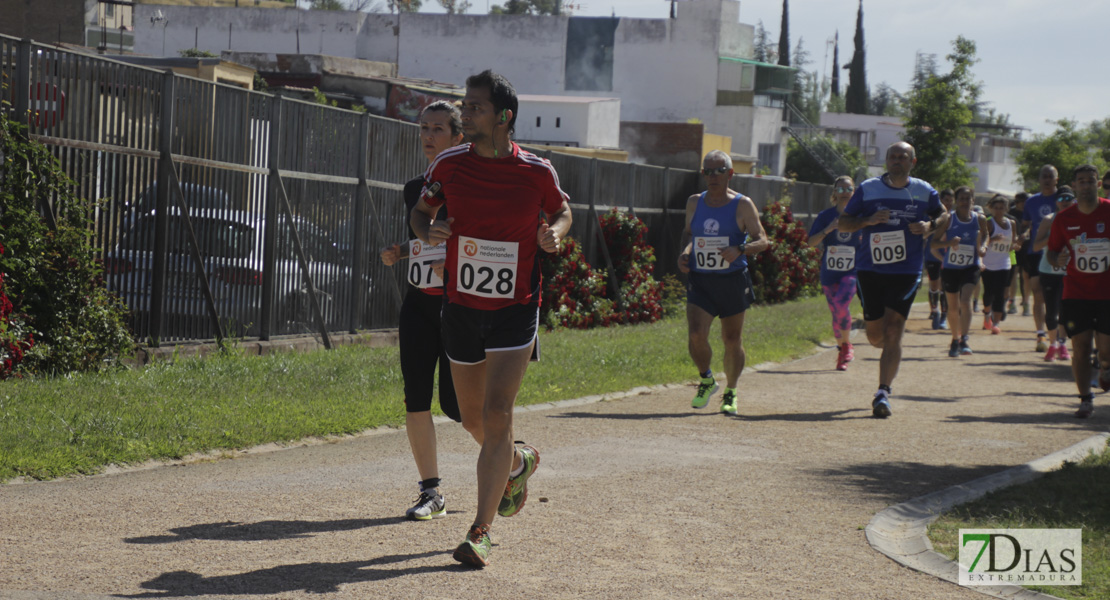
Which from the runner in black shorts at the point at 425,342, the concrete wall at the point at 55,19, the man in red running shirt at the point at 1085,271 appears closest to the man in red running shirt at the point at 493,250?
the runner in black shorts at the point at 425,342

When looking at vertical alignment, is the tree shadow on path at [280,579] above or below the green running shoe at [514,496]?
below

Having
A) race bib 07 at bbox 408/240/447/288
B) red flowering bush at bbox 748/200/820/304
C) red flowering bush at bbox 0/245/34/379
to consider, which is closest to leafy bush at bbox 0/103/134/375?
red flowering bush at bbox 0/245/34/379

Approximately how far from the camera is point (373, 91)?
44.9 metres

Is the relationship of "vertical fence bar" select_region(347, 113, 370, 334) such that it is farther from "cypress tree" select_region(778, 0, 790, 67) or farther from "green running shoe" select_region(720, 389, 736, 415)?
"cypress tree" select_region(778, 0, 790, 67)

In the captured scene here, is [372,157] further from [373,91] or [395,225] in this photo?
[373,91]

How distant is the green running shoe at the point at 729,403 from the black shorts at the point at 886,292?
1.48 metres

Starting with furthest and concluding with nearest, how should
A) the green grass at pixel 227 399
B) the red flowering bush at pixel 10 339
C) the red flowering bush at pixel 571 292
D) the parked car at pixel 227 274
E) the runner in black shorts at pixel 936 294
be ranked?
the runner in black shorts at pixel 936 294 → the red flowering bush at pixel 571 292 → the parked car at pixel 227 274 → the red flowering bush at pixel 10 339 → the green grass at pixel 227 399

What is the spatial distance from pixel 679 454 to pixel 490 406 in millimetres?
3214

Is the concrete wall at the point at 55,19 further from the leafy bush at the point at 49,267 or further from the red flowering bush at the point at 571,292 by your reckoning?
the leafy bush at the point at 49,267

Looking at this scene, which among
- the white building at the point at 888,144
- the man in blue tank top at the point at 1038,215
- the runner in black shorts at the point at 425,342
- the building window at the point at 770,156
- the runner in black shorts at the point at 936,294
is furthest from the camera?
the white building at the point at 888,144

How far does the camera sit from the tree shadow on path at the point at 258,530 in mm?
5539

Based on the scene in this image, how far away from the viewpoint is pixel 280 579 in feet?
16.1

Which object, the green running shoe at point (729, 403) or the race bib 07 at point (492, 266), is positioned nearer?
the race bib 07 at point (492, 266)

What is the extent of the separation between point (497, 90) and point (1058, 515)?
3478 millimetres
